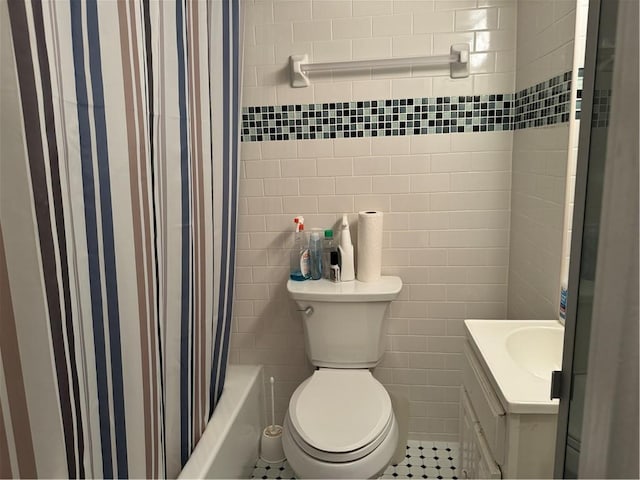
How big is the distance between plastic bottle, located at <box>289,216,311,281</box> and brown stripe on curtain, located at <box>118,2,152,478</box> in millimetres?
916

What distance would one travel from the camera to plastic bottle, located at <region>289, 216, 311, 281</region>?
196cm

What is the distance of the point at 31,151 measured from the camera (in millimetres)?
756

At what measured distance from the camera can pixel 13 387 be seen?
2.50 ft

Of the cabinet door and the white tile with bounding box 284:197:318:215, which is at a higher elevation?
the white tile with bounding box 284:197:318:215

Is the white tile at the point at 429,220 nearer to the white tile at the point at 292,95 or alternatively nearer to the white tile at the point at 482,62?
the white tile at the point at 482,62

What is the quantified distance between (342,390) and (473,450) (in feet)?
1.70

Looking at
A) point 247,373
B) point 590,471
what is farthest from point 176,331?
point 590,471

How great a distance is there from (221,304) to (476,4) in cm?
151

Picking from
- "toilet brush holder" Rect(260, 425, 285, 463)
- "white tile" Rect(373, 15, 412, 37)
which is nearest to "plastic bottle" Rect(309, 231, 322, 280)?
"toilet brush holder" Rect(260, 425, 285, 463)

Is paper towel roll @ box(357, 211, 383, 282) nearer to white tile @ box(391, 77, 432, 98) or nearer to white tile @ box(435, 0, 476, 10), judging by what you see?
white tile @ box(391, 77, 432, 98)

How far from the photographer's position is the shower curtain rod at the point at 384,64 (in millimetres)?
1809

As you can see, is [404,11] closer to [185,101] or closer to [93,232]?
[185,101]

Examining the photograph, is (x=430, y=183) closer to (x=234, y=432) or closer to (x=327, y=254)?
(x=327, y=254)

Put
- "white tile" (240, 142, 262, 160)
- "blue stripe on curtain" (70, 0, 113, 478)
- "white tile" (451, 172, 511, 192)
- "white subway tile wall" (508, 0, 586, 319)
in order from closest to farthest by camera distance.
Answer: "blue stripe on curtain" (70, 0, 113, 478), "white subway tile wall" (508, 0, 586, 319), "white tile" (451, 172, 511, 192), "white tile" (240, 142, 262, 160)
